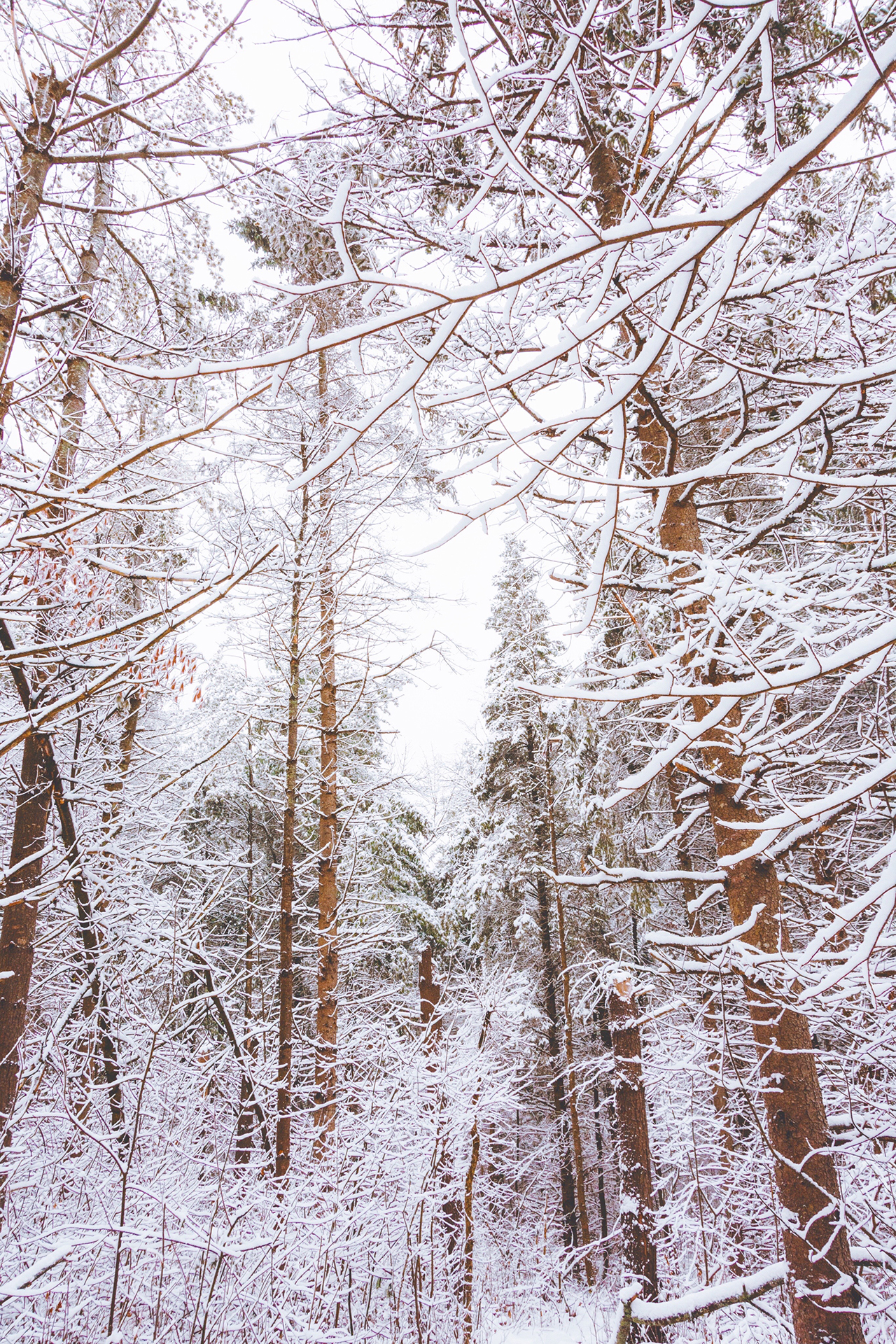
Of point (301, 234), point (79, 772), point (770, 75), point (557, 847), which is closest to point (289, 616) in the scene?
point (79, 772)

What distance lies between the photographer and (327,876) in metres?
7.00

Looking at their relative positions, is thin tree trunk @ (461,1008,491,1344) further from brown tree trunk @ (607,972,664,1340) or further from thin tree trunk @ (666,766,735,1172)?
thin tree trunk @ (666,766,735,1172)

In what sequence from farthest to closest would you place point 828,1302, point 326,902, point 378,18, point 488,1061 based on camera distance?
point 326,902 < point 488,1061 < point 378,18 < point 828,1302

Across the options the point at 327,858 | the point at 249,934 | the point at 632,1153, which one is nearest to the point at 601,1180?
the point at 249,934

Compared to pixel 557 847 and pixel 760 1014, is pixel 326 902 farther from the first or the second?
pixel 557 847

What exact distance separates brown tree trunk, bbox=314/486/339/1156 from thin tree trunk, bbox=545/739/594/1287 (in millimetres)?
3087

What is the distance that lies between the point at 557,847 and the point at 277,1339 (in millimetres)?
10644

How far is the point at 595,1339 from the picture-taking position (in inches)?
208

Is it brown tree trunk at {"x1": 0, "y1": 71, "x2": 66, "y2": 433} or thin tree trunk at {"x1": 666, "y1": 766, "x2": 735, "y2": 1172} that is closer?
brown tree trunk at {"x1": 0, "y1": 71, "x2": 66, "y2": 433}

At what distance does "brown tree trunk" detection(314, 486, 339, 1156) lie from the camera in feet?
20.4

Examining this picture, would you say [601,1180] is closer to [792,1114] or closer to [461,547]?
[792,1114]

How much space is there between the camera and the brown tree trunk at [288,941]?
5.34 meters

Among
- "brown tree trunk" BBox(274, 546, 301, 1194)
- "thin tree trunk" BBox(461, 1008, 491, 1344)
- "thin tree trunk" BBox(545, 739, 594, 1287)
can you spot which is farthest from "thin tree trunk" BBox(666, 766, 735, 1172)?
"brown tree trunk" BBox(274, 546, 301, 1194)

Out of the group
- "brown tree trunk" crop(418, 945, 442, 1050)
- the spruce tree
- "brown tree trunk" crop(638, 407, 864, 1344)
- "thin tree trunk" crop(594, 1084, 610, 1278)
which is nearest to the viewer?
"brown tree trunk" crop(638, 407, 864, 1344)
